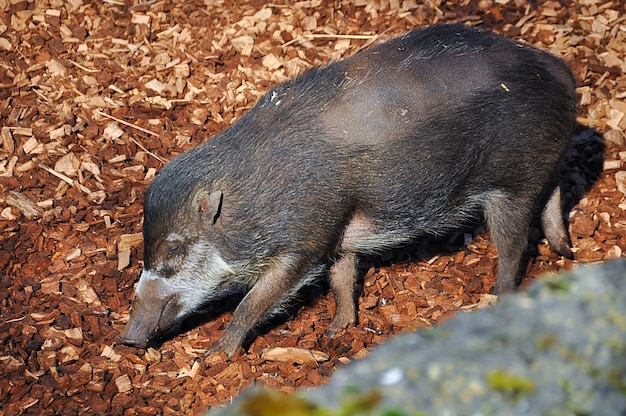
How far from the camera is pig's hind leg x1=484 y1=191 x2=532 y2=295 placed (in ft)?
19.1

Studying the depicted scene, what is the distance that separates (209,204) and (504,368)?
3.80m

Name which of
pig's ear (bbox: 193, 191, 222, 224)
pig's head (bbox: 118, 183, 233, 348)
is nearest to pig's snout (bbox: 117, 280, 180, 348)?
pig's head (bbox: 118, 183, 233, 348)

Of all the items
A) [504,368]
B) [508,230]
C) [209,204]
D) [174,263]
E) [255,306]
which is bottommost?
[255,306]

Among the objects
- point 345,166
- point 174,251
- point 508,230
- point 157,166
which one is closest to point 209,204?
point 174,251

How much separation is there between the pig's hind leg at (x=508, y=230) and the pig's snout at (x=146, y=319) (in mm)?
2172

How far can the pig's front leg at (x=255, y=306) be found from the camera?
5543 millimetres

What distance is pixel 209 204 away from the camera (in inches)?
209

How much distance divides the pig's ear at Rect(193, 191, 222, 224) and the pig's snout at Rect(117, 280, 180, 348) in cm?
64

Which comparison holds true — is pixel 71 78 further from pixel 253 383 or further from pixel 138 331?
pixel 253 383

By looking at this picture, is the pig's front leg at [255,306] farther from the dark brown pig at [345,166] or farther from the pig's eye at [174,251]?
the pig's eye at [174,251]

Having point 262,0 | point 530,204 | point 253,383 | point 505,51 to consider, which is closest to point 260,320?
point 253,383

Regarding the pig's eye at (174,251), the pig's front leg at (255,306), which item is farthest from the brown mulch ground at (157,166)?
the pig's eye at (174,251)

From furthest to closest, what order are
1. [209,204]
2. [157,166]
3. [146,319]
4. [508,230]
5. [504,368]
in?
[157,166]
[508,230]
[146,319]
[209,204]
[504,368]

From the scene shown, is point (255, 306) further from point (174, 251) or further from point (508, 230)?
point (508, 230)
